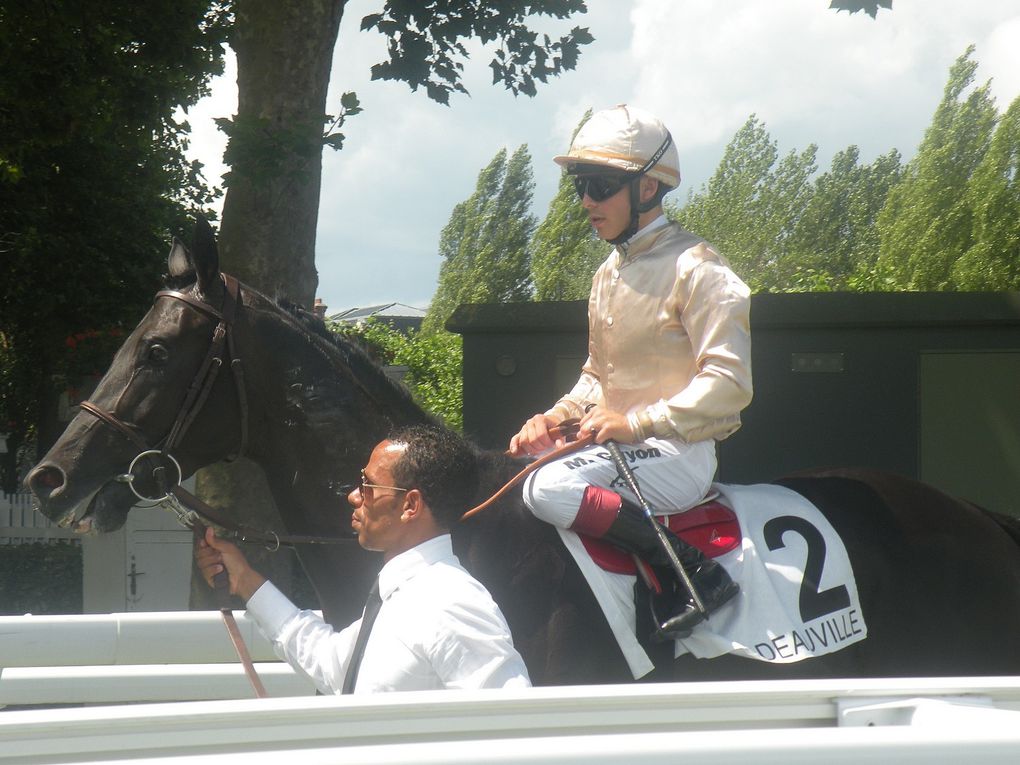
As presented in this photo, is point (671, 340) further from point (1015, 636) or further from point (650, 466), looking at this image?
point (1015, 636)

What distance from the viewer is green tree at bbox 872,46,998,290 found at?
78.0 feet

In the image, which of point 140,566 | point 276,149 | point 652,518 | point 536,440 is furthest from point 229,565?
point 140,566

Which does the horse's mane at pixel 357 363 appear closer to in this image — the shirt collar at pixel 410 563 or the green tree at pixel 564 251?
the shirt collar at pixel 410 563

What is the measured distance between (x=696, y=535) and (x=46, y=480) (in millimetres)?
1755

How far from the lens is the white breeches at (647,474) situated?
2.85 meters

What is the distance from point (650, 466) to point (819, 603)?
560 millimetres

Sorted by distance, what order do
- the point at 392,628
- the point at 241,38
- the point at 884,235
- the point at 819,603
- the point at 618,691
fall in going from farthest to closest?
1. the point at 884,235
2. the point at 241,38
3. the point at 819,603
4. the point at 392,628
5. the point at 618,691

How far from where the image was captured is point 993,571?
3.12 m

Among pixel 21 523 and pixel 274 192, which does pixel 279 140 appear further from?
pixel 21 523

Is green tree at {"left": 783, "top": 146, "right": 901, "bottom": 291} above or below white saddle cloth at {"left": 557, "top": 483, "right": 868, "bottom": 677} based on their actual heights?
above

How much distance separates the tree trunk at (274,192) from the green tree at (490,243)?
33.0 m

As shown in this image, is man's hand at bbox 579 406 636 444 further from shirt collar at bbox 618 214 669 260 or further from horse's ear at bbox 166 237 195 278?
horse's ear at bbox 166 237 195 278

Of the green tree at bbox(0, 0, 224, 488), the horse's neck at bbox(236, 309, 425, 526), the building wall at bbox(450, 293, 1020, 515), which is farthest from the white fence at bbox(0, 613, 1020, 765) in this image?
the green tree at bbox(0, 0, 224, 488)

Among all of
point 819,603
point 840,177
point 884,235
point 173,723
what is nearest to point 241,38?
point 819,603
